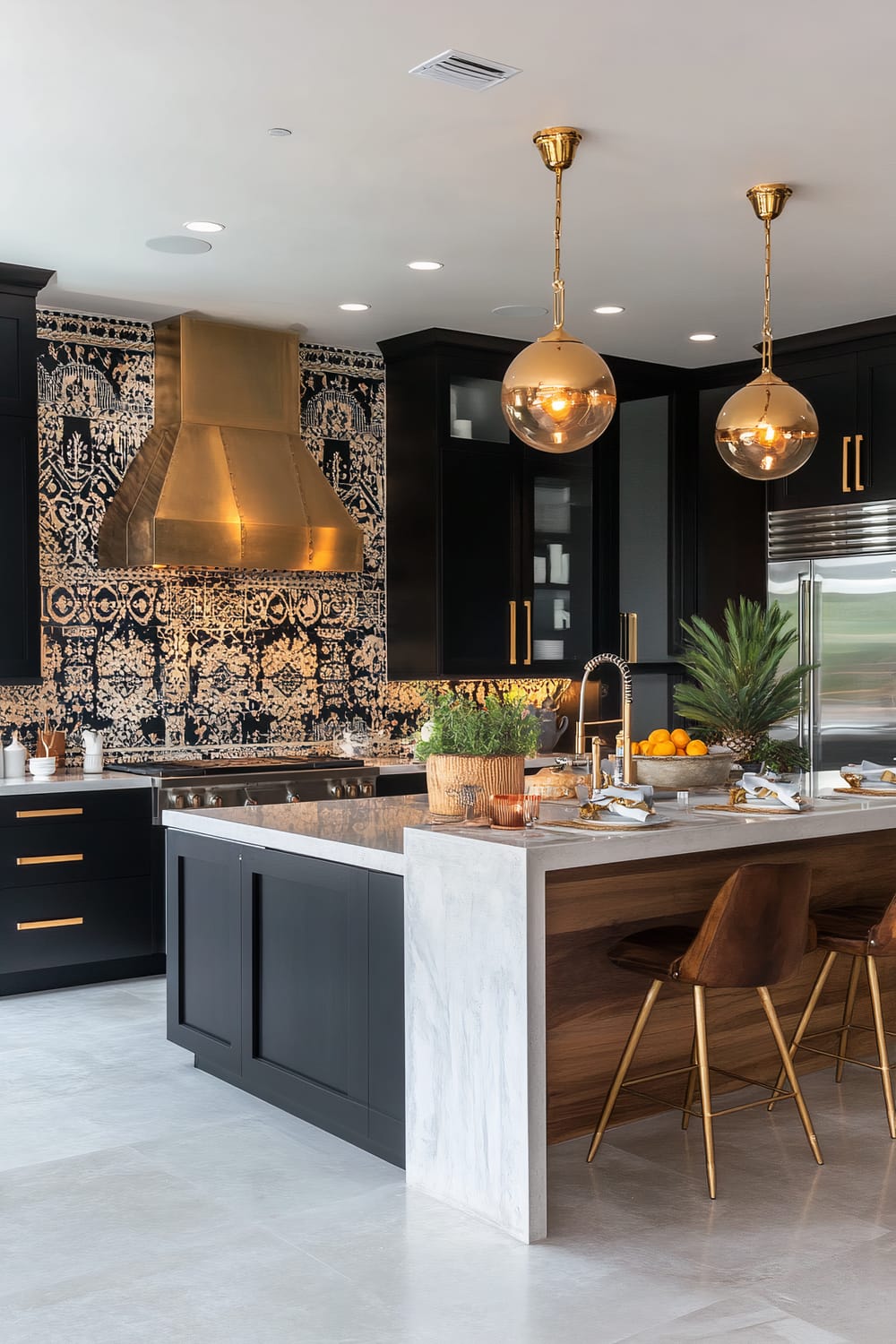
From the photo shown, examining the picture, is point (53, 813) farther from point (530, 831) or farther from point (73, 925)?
point (530, 831)

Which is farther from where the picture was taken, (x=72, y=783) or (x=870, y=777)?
(x=72, y=783)

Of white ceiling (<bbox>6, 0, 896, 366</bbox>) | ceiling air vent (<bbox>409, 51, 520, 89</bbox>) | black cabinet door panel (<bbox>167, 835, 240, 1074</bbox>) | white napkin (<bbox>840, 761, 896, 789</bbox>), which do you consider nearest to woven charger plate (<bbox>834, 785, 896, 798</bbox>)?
white napkin (<bbox>840, 761, 896, 789</bbox>)

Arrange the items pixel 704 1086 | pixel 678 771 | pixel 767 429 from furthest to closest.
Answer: pixel 767 429 < pixel 678 771 < pixel 704 1086

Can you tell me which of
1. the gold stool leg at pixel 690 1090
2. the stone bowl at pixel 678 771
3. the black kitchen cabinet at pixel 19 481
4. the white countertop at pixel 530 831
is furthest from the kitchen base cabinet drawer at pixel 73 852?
the gold stool leg at pixel 690 1090

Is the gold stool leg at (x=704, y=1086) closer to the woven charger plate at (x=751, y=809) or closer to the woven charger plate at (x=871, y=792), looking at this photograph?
the woven charger plate at (x=751, y=809)

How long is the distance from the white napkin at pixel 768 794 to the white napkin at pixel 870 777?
1.53ft

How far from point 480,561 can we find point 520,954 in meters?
3.94

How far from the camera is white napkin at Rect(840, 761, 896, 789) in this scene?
13.8 feet

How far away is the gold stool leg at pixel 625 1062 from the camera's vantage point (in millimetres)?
3520

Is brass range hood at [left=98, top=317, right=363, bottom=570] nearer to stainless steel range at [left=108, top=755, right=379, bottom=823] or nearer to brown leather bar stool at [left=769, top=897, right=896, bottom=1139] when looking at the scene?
stainless steel range at [left=108, top=755, right=379, bottom=823]

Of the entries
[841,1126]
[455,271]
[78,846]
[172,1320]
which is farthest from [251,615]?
[172,1320]

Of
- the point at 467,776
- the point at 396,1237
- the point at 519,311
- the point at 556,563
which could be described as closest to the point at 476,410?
the point at 519,311

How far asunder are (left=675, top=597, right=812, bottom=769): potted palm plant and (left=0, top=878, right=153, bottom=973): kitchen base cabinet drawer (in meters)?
2.52

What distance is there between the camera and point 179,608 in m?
6.42
